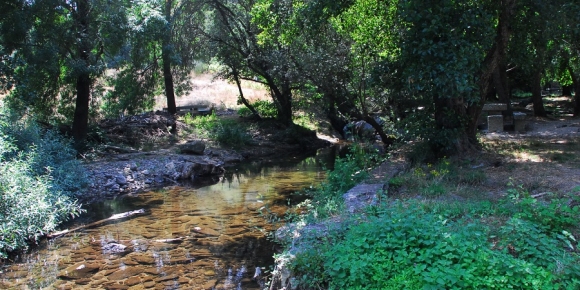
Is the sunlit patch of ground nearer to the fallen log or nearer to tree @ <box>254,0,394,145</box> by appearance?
tree @ <box>254,0,394,145</box>

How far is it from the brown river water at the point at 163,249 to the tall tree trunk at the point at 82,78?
4.67 meters

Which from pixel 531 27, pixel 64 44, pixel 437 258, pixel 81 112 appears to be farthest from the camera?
pixel 81 112

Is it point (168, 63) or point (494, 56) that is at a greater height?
point (168, 63)

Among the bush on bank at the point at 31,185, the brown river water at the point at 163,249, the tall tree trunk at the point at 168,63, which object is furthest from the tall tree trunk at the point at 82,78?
the brown river water at the point at 163,249

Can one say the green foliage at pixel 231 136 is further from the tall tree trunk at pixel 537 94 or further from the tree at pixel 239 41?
the tall tree trunk at pixel 537 94

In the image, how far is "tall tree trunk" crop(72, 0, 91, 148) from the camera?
14000mm

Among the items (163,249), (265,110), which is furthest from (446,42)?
(265,110)

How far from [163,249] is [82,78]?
9.20m

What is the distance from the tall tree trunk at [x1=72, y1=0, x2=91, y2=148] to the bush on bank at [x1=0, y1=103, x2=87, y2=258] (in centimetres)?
286

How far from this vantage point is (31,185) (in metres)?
8.83

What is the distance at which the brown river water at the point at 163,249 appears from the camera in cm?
671

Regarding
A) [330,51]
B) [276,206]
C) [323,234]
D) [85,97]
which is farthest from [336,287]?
[85,97]

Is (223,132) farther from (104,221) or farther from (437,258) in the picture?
(437,258)

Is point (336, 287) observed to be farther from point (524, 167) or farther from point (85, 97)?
point (85, 97)
